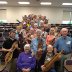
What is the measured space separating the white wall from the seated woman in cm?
1392

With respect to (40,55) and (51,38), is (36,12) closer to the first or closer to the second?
(51,38)

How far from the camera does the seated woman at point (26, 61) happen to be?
4.63m

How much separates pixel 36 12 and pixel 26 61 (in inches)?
554

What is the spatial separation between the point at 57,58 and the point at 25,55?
2.50 ft

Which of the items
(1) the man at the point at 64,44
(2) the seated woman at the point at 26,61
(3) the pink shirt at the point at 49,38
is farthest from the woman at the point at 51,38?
(2) the seated woman at the point at 26,61

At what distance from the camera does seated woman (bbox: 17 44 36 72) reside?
4.63 m

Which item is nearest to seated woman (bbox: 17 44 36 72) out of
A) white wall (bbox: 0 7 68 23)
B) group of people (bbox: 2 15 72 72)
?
group of people (bbox: 2 15 72 72)

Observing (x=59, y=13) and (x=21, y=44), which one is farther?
(x=59, y=13)

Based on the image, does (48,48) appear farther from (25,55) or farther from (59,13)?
(59,13)

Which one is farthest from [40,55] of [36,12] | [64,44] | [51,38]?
[36,12]

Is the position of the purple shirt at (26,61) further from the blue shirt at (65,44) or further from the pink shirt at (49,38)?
the pink shirt at (49,38)

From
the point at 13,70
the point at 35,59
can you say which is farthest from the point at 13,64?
the point at 35,59

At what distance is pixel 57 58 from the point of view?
440 cm

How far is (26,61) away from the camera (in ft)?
15.5
